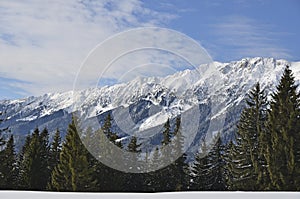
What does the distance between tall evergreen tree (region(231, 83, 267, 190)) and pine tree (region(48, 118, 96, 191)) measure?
29.3 feet

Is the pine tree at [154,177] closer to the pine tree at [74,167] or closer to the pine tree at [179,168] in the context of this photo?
the pine tree at [179,168]

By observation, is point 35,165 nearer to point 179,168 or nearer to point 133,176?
point 133,176

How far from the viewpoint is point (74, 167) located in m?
26.1

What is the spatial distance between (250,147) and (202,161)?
23.2 ft

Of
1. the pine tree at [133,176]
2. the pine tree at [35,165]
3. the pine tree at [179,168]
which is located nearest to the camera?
the pine tree at [35,165]

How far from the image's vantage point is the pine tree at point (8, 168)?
95.5ft

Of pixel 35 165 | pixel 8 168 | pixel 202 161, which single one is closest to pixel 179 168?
pixel 202 161

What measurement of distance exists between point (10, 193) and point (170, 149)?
22.9 m

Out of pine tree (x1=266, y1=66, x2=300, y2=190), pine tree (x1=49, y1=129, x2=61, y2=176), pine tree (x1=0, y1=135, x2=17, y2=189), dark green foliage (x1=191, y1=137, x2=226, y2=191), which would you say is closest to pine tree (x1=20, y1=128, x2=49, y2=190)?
pine tree (x1=0, y1=135, x2=17, y2=189)

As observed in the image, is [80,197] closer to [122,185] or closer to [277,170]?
[277,170]

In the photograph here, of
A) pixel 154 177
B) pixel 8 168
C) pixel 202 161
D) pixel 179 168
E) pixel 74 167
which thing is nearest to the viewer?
pixel 74 167

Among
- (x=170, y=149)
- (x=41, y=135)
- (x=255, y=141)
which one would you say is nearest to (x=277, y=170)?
(x=255, y=141)

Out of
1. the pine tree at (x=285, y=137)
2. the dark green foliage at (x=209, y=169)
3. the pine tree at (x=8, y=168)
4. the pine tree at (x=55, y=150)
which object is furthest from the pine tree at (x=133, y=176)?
the pine tree at (x=285, y=137)

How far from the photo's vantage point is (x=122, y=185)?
1180 inches
